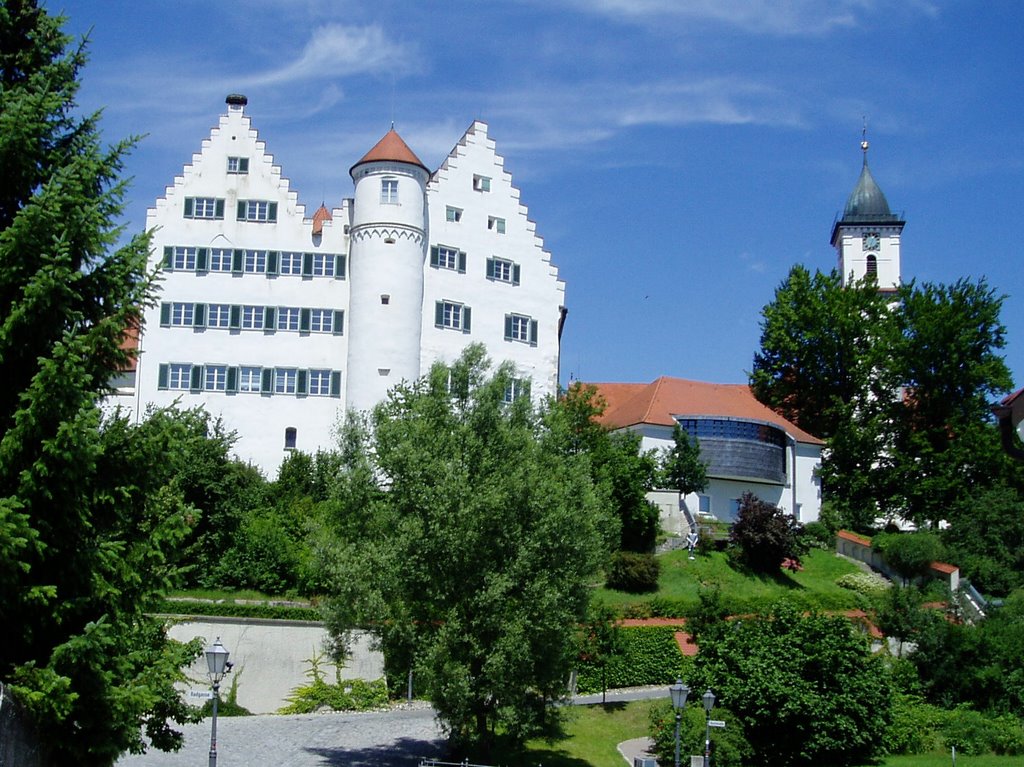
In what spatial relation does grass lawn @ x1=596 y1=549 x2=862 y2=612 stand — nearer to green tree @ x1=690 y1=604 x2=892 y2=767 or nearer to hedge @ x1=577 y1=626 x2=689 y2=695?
hedge @ x1=577 y1=626 x2=689 y2=695

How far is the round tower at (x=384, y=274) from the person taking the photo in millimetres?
48531

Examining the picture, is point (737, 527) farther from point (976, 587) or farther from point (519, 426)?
point (519, 426)

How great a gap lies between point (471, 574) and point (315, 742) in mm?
6753

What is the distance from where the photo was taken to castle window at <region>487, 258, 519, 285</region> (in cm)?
5178

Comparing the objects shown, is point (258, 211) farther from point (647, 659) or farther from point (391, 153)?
point (647, 659)

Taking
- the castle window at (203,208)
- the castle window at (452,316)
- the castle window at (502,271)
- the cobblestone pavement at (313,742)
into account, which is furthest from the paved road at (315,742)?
the castle window at (203,208)

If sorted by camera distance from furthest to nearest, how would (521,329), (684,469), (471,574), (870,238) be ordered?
(870,238) < (521,329) < (684,469) < (471,574)

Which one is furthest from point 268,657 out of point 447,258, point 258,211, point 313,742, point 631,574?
→ point 447,258

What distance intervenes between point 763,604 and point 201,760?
18.3m

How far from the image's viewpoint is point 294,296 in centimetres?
4928

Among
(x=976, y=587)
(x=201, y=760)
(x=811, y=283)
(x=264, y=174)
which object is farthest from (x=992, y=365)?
(x=201, y=760)

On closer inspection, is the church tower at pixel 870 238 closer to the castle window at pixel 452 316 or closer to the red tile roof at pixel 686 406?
the red tile roof at pixel 686 406

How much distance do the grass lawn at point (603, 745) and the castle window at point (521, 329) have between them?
21496 mm

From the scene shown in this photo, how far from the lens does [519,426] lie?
89.6 feet
